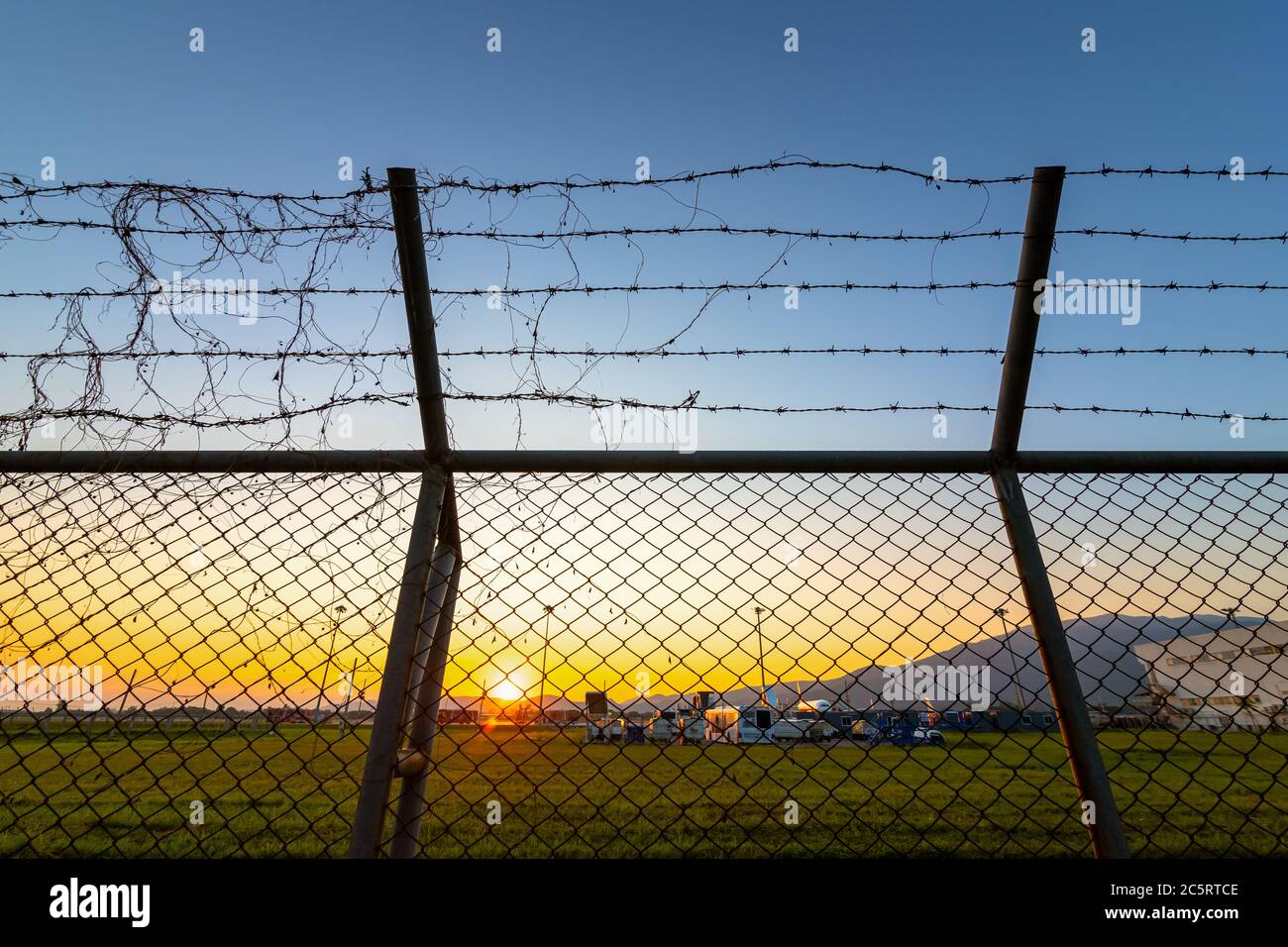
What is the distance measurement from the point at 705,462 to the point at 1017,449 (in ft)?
2.64

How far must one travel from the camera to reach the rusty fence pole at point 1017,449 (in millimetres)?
1635

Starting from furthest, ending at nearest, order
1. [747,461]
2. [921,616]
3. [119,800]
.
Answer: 1. [119,800]
2. [921,616]
3. [747,461]

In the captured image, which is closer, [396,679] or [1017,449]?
[396,679]

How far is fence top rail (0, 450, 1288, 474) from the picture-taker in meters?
1.85

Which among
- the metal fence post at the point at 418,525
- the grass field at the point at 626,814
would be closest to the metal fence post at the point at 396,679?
the metal fence post at the point at 418,525

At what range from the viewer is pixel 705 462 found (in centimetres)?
185

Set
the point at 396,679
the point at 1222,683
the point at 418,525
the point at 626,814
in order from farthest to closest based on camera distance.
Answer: the point at 626,814, the point at 1222,683, the point at 418,525, the point at 396,679

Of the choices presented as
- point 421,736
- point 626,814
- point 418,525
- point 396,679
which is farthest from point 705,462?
point 626,814

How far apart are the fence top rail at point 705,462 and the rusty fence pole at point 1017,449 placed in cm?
7

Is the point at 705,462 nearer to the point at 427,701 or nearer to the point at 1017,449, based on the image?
the point at 1017,449
